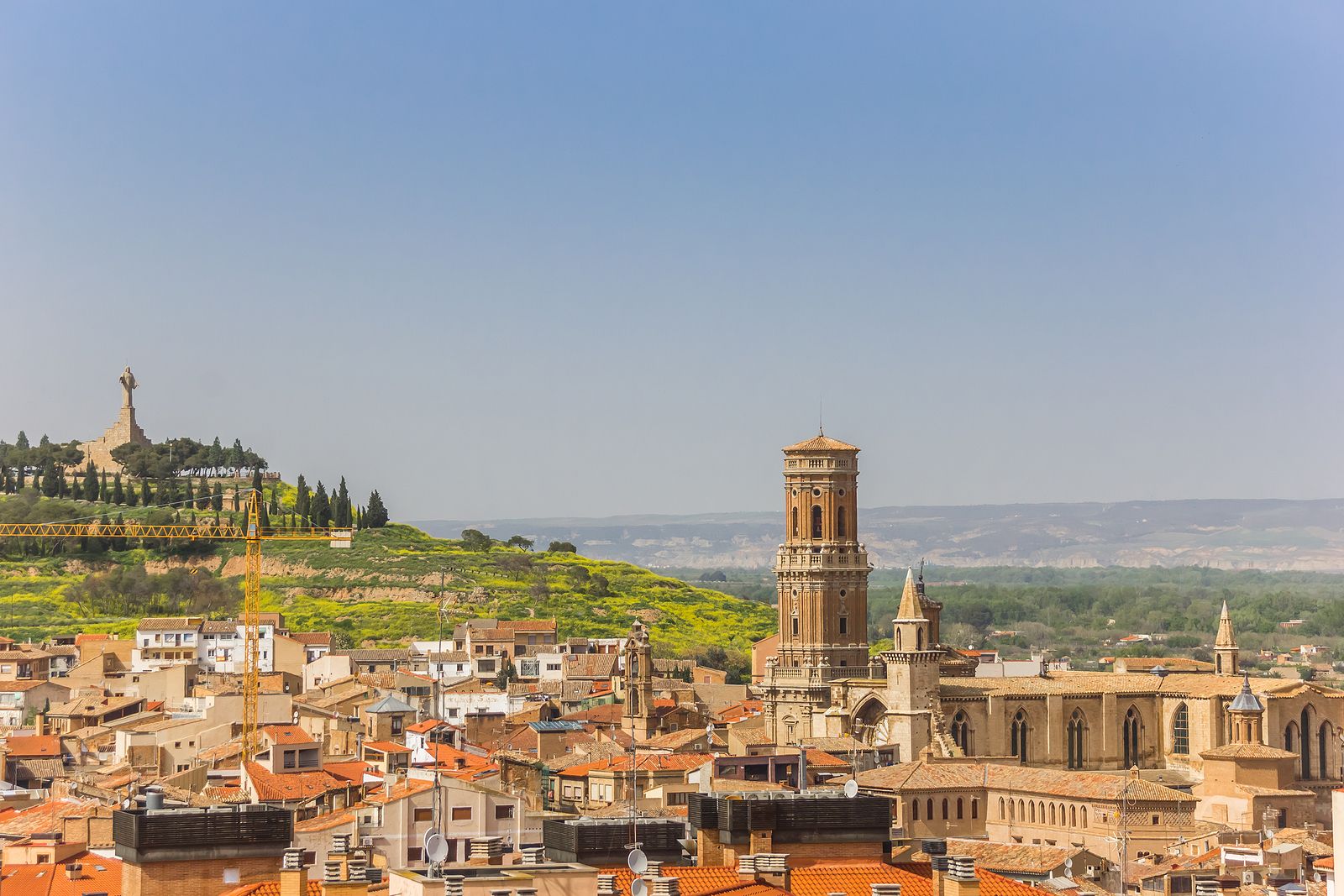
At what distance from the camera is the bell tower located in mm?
84625

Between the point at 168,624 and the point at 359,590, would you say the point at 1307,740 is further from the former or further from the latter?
the point at 359,590

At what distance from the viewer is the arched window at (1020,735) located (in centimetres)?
7488

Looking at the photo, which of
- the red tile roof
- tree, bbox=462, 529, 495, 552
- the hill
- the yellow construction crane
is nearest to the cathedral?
the red tile roof

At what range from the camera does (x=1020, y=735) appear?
246ft

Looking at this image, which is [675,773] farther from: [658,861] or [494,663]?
[494,663]

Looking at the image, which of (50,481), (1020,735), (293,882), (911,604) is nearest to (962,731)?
(1020,735)

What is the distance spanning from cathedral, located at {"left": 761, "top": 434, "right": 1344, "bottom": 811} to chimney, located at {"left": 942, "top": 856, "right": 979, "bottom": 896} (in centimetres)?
4528

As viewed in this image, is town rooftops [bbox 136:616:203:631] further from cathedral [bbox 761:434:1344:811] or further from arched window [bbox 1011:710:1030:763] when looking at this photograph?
arched window [bbox 1011:710:1030:763]

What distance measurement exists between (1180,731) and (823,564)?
46.5 ft

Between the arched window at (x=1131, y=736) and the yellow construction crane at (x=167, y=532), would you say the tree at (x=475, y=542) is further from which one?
the arched window at (x=1131, y=736)

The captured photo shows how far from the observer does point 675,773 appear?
2229 inches

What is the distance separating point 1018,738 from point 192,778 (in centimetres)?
2857

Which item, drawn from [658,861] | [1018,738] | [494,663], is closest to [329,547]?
[494,663]

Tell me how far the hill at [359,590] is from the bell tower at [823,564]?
37196 millimetres
